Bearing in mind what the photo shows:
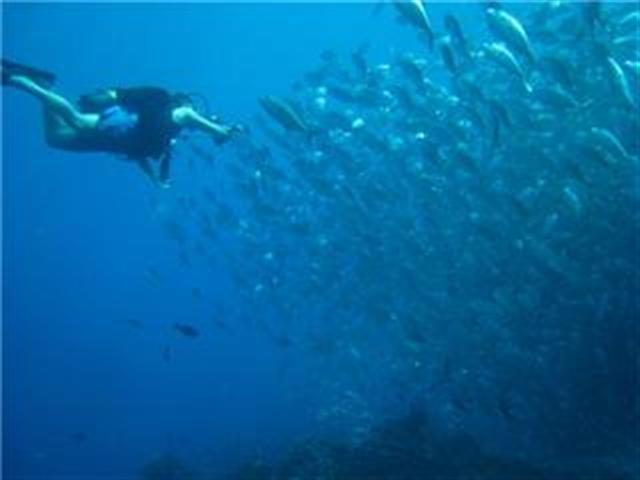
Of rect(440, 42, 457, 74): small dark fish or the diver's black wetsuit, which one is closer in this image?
the diver's black wetsuit

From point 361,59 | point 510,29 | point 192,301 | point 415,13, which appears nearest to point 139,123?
point 415,13

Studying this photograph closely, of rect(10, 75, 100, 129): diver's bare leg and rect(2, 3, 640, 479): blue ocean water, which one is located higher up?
rect(2, 3, 640, 479): blue ocean water

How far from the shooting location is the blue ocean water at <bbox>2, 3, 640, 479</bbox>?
14.4m

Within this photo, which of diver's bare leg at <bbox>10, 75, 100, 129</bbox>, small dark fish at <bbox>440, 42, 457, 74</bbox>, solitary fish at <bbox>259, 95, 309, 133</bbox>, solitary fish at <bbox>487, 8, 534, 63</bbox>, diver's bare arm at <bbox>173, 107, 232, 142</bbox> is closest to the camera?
diver's bare arm at <bbox>173, 107, 232, 142</bbox>

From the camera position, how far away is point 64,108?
9.08m

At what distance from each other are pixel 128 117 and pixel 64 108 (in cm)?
73

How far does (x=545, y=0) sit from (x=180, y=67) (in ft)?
207

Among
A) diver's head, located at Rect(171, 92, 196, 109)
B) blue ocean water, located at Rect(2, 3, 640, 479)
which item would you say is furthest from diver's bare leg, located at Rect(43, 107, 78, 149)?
blue ocean water, located at Rect(2, 3, 640, 479)

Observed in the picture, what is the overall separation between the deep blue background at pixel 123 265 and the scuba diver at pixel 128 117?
40.9 ft

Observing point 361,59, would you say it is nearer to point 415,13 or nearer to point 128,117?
point 415,13

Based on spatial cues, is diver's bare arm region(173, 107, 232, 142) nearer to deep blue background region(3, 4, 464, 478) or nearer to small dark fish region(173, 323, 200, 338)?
small dark fish region(173, 323, 200, 338)

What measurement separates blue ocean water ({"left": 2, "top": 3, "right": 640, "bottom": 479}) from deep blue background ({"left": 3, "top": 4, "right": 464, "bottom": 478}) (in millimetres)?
205

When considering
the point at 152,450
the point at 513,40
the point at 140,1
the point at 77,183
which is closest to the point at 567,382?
the point at 513,40

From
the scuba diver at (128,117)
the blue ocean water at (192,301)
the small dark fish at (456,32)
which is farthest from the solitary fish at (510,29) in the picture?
the scuba diver at (128,117)
